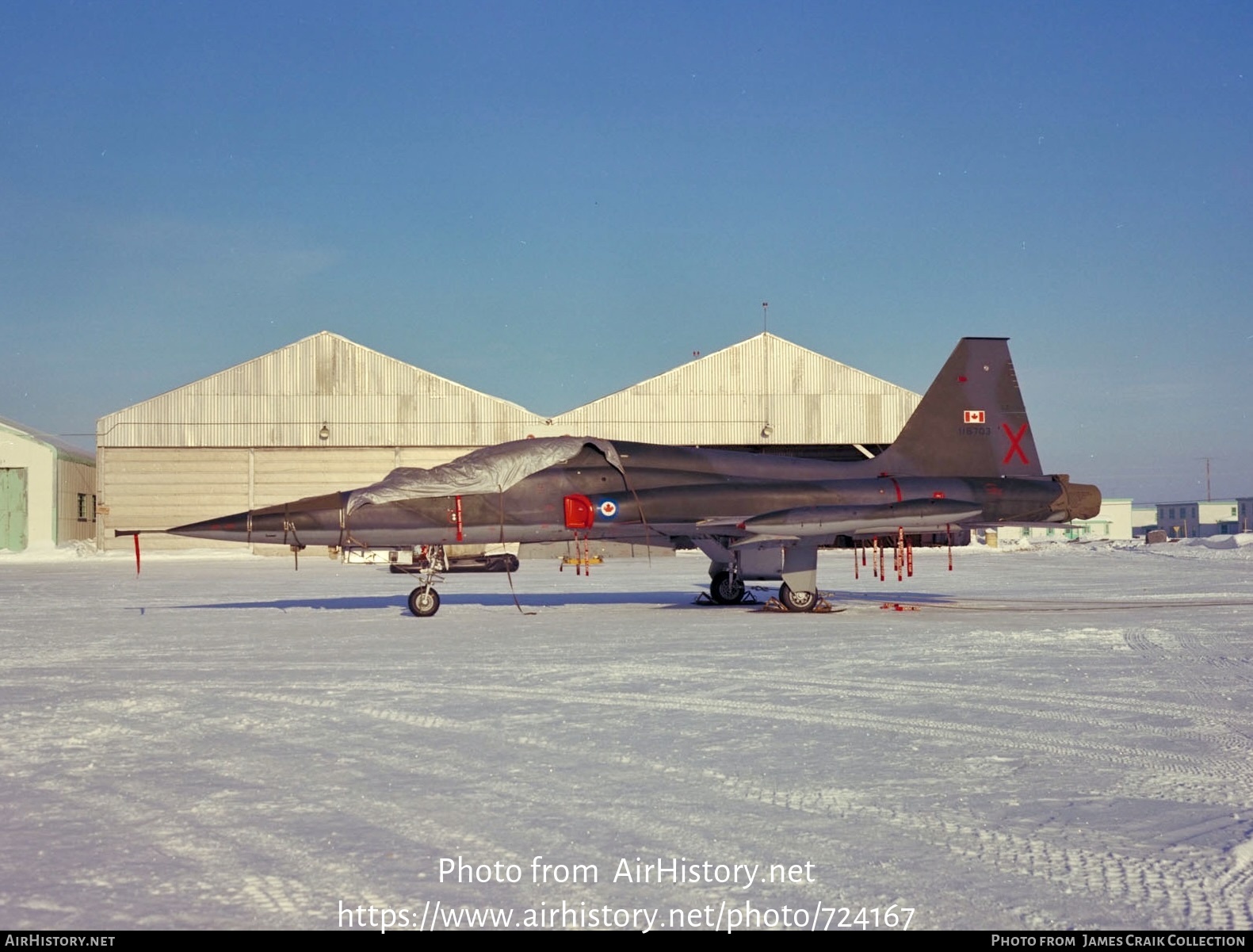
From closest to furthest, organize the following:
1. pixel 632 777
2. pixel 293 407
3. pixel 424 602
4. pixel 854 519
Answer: pixel 632 777
pixel 854 519
pixel 424 602
pixel 293 407

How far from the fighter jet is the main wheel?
2 cm

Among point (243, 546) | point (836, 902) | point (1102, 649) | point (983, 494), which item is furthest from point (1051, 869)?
point (243, 546)

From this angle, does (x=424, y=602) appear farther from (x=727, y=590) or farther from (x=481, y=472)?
(x=727, y=590)

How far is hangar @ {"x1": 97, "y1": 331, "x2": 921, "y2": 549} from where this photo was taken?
48938 mm

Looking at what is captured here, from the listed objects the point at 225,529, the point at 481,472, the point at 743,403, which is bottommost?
the point at 225,529

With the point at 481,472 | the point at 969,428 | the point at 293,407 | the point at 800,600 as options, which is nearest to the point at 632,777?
the point at 481,472

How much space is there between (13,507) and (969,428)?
48.1 meters

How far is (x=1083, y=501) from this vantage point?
61.6 ft

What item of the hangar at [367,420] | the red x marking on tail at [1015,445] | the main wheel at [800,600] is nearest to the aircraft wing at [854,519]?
the main wheel at [800,600]

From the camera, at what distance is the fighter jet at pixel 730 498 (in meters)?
16.3

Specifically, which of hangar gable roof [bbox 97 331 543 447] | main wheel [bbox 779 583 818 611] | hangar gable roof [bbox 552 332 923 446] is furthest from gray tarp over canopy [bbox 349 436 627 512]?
hangar gable roof [bbox 97 331 543 447]

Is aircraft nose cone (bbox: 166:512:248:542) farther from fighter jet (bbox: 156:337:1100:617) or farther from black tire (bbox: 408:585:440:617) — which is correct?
black tire (bbox: 408:585:440:617)

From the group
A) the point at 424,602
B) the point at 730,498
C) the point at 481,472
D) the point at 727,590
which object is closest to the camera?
the point at 424,602

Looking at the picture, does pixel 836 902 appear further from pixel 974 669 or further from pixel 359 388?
pixel 359 388
